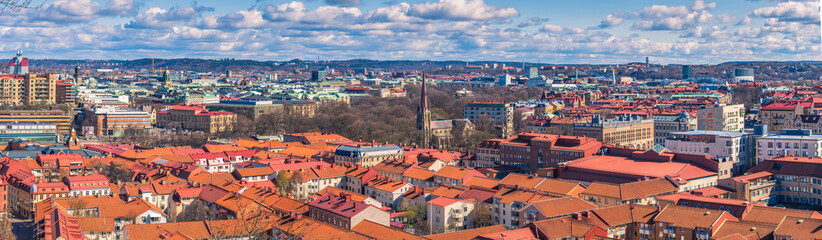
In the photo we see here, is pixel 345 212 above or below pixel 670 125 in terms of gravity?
below

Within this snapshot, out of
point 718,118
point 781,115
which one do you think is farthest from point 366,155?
point 781,115

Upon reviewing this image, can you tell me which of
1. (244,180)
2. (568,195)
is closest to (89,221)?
(244,180)

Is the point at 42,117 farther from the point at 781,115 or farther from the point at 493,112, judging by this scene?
the point at 781,115

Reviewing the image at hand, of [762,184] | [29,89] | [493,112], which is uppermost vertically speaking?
[29,89]

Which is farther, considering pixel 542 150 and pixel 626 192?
pixel 542 150

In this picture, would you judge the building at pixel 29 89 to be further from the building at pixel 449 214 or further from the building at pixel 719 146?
the building at pixel 449 214

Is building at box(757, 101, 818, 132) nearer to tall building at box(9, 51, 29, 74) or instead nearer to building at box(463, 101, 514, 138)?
building at box(463, 101, 514, 138)
